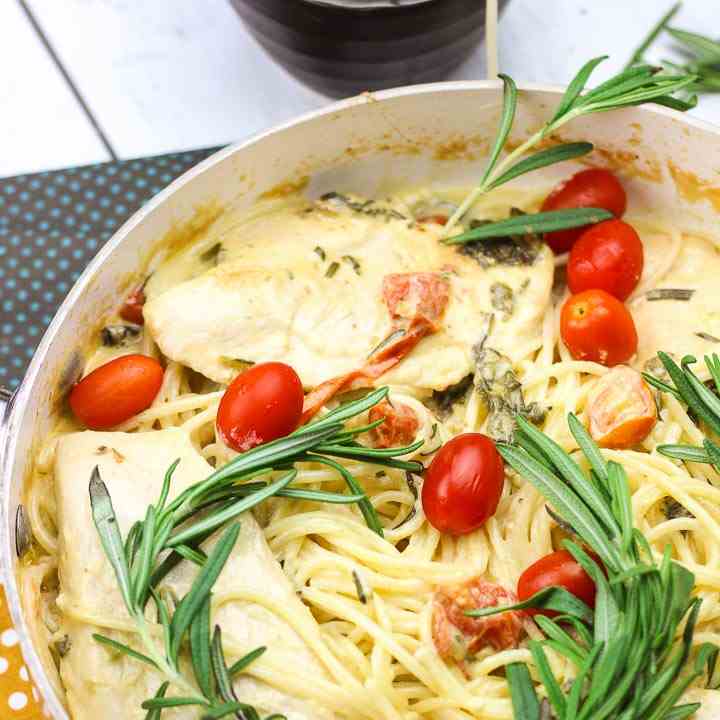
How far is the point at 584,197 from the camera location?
236 cm

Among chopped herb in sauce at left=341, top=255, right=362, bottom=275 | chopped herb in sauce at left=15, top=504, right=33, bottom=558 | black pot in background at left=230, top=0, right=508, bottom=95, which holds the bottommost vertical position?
chopped herb in sauce at left=15, top=504, right=33, bottom=558

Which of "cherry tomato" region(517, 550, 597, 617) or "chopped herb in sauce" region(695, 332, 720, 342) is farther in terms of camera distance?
"chopped herb in sauce" region(695, 332, 720, 342)

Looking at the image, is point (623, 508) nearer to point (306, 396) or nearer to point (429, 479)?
point (429, 479)

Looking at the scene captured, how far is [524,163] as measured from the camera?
2260 millimetres

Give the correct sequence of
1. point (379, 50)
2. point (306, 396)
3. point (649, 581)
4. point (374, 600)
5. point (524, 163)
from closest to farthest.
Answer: point (649, 581)
point (374, 600)
point (306, 396)
point (524, 163)
point (379, 50)

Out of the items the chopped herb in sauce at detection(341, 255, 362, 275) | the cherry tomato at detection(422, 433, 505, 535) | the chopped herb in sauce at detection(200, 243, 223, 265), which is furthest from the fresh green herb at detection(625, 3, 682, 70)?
the cherry tomato at detection(422, 433, 505, 535)

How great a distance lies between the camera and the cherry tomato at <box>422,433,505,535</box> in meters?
1.92

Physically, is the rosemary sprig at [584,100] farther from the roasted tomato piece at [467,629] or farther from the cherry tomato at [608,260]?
the roasted tomato piece at [467,629]

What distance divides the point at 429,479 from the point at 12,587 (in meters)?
0.76

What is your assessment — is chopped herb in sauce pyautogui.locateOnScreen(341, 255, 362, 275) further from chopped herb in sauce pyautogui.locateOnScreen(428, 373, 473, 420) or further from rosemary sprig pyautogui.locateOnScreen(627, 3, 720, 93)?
rosemary sprig pyautogui.locateOnScreen(627, 3, 720, 93)

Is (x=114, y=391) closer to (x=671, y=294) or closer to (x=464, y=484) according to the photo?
(x=464, y=484)

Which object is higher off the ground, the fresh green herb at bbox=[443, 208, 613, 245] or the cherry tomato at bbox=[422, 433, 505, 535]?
the fresh green herb at bbox=[443, 208, 613, 245]

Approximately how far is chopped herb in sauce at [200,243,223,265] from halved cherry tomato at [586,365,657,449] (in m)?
0.86

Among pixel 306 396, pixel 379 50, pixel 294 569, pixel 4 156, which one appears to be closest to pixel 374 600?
pixel 294 569
